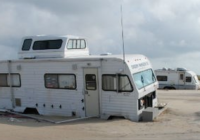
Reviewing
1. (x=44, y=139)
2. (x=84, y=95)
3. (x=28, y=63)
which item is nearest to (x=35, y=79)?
(x=28, y=63)

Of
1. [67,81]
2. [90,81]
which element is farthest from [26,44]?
[90,81]

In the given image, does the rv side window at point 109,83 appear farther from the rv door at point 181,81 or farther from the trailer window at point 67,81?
the rv door at point 181,81

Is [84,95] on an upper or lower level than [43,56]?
lower

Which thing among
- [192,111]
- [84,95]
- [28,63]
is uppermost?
[28,63]

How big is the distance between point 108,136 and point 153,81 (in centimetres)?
538

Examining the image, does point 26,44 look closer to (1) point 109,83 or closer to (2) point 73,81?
(2) point 73,81

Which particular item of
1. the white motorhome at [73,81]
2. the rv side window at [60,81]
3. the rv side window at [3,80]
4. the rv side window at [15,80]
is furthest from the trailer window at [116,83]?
the rv side window at [3,80]

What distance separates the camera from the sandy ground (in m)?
9.77

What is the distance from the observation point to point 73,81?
1354 centimetres

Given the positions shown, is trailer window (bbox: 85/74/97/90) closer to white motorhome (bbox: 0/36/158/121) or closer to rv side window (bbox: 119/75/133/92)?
white motorhome (bbox: 0/36/158/121)

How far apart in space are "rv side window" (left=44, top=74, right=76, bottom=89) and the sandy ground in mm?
1844

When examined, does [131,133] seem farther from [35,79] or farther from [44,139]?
[35,79]

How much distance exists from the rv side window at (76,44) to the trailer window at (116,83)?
2938mm

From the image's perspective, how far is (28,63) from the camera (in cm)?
1464
